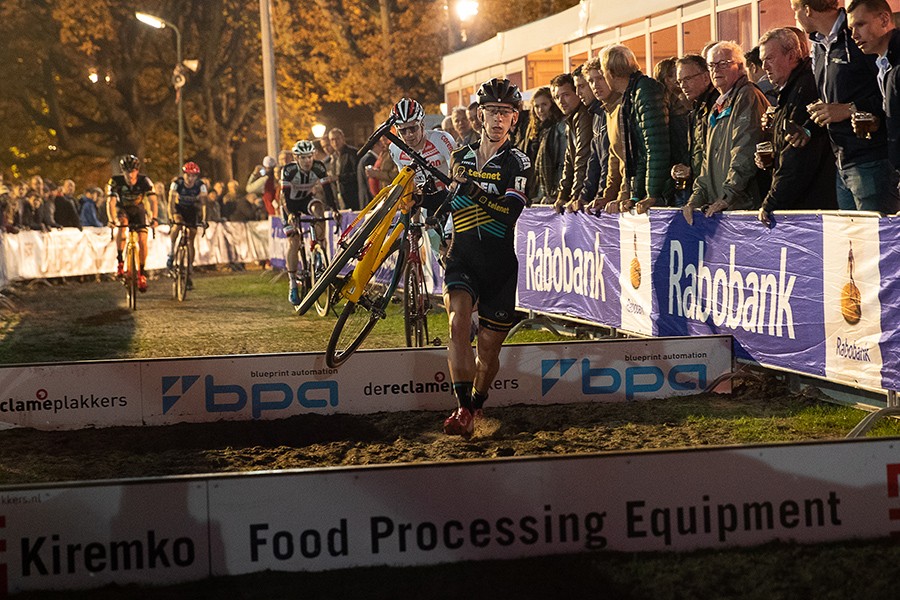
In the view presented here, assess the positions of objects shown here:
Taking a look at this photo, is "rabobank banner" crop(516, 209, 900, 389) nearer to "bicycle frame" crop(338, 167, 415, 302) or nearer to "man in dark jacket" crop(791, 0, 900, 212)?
"man in dark jacket" crop(791, 0, 900, 212)

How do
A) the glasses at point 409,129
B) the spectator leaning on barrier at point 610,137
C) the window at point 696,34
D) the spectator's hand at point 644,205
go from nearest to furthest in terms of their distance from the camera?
the glasses at point 409,129
the spectator's hand at point 644,205
the spectator leaning on barrier at point 610,137
the window at point 696,34

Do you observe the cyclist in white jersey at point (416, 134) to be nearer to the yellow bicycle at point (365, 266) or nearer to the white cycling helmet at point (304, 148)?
the yellow bicycle at point (365, 266)

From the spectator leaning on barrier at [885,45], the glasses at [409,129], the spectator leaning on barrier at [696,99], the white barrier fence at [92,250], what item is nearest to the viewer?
the spectator leaning on barrier at [885,45]

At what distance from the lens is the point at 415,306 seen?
42.4 feet

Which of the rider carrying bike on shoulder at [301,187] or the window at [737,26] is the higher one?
the window at [737,26]

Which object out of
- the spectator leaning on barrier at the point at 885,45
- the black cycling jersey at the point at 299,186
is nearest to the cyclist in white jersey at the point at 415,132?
the spectator leaning on barrier at the point at 885,45

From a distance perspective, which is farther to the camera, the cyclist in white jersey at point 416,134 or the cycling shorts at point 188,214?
the cycling shorts at point 188,214

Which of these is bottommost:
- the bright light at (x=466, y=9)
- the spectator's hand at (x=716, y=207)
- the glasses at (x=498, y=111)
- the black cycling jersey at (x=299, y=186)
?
the spectator's hand at (x=716, y=207)

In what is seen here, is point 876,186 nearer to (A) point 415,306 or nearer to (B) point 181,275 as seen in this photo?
(A) point 415,306

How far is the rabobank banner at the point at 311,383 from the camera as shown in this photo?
1018 cm

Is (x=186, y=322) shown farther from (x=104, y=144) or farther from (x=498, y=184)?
(x=104, y=144)

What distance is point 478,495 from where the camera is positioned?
611cm

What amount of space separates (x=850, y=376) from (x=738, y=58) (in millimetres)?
2909

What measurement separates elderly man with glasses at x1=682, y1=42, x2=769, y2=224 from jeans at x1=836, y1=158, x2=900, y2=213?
1626mm
